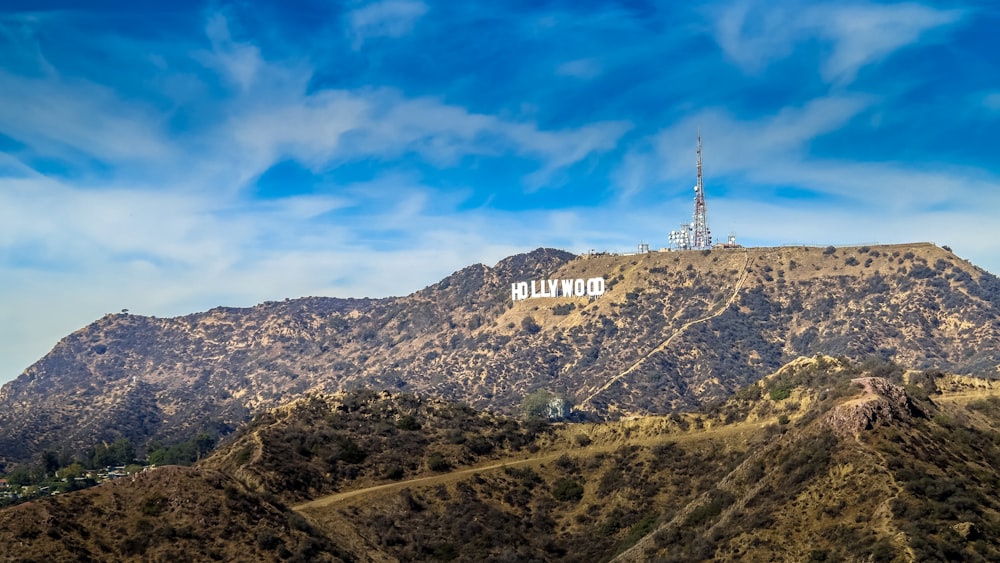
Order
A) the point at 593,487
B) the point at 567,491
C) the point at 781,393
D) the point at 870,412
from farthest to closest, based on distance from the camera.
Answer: the point at 781,393 → the point at 593,487 → the point at 567,491 → the point at 870,412

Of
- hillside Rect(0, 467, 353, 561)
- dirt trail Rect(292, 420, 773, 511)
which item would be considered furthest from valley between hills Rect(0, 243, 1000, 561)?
dirt trail Rect(292, 420, 773, 511)

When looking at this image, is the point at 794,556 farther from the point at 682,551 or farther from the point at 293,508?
the point at 293,508

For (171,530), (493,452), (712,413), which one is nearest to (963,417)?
(712,413)

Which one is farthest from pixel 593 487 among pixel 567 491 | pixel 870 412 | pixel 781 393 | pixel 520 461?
pixel 870 412

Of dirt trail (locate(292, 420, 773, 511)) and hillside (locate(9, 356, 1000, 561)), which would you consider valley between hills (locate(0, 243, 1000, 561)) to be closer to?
hillside (locate(9, 356, 1000, 561))

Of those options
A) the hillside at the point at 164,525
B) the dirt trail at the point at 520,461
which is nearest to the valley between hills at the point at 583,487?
the hillside at the point at 164,525

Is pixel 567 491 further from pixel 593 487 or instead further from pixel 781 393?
pixel 781 393
